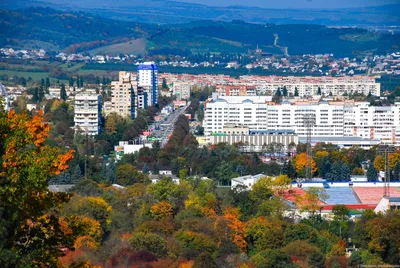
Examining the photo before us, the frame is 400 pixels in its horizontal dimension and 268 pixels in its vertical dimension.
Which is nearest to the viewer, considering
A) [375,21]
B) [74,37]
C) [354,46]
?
[354,46]

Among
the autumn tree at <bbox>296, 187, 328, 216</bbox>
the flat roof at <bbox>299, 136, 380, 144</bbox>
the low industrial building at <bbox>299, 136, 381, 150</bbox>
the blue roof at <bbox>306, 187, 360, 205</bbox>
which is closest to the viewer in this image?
the autumn tree at <bbox>296, 187, 328, 216</bbox>

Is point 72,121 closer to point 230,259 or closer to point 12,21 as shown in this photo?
point 230,259

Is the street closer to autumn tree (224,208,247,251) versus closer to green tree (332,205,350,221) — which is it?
green tree (332,205,350,221)

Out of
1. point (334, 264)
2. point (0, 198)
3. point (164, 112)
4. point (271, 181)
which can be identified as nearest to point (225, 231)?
point (334, 264)

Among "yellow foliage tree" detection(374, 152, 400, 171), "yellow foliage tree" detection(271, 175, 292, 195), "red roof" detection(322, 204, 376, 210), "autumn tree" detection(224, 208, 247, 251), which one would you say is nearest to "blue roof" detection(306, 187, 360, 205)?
"red roof" detection(322, 204, 376, 210)

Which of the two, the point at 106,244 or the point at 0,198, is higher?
the point at 0,198

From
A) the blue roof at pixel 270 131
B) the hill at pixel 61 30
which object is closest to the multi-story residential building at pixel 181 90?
the blue roof at pixel 270 131
